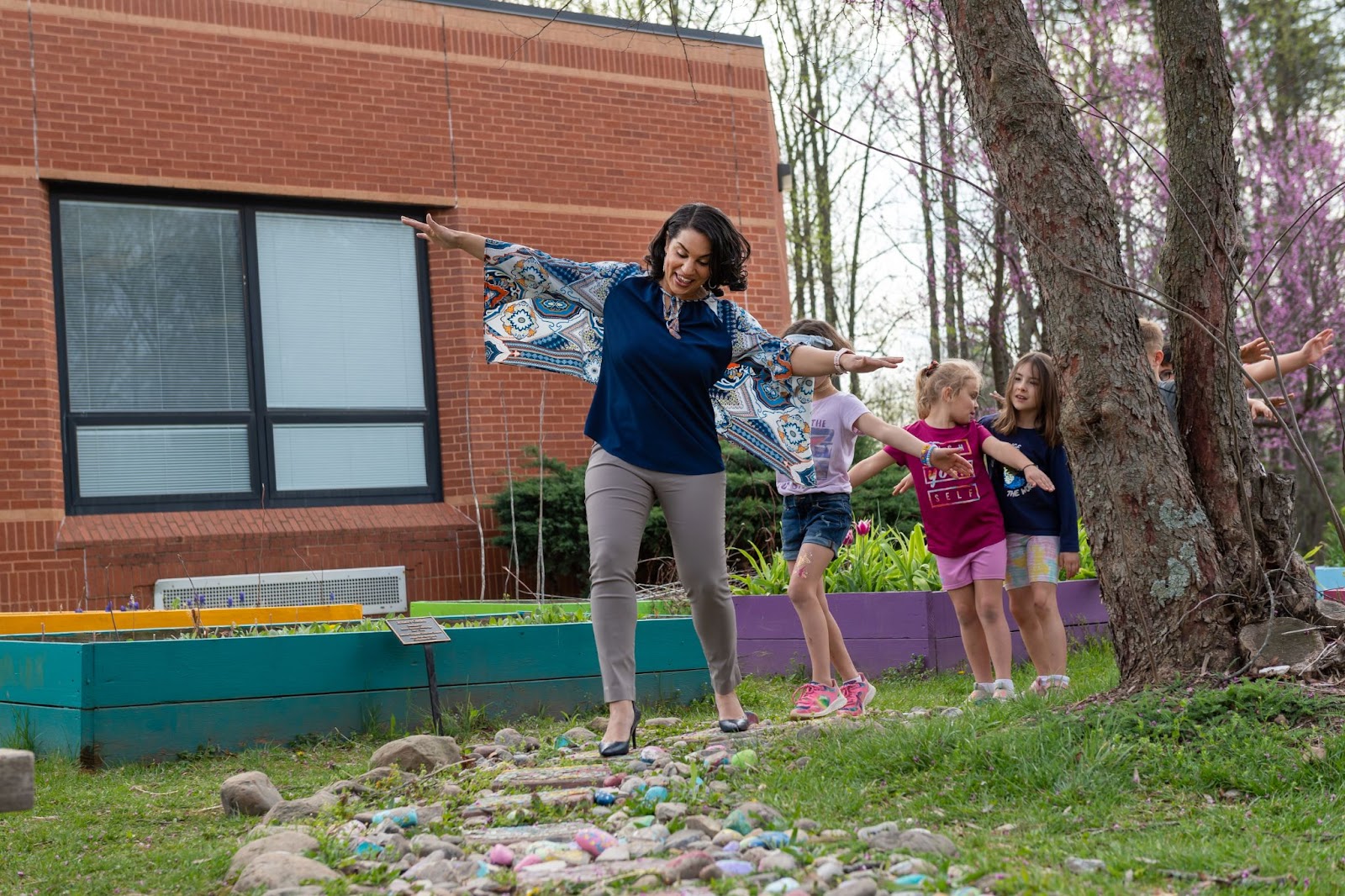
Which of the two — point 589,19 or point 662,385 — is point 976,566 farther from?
point 589,19

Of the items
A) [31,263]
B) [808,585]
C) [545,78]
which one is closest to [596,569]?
[808,585]

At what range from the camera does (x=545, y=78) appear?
11992 mm

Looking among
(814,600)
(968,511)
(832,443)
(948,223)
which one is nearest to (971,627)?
(968,511)

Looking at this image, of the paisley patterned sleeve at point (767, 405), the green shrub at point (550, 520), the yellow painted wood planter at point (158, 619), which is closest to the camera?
the paisley patterned sleeve at point (767, 405)

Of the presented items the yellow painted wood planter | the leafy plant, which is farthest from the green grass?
the leafy plant

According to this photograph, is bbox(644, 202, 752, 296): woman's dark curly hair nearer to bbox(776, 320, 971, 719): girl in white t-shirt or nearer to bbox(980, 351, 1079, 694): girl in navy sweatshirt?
bbox(776, 320, 971, 719): girl in white t-shirt

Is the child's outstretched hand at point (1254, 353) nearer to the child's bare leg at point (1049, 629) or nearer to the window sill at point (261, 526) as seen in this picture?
the child's bare leg at point (1049, 629)

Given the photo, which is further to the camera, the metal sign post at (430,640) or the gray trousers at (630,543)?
the metal sign post at (430,640)

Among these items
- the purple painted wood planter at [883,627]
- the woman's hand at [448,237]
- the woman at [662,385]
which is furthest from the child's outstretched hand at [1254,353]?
the woman's hand at [448,237]

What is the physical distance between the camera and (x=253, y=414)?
1075cm

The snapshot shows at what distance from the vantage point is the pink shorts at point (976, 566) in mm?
6195

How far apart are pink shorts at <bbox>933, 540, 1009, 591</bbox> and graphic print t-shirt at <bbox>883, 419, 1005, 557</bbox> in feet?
0.08

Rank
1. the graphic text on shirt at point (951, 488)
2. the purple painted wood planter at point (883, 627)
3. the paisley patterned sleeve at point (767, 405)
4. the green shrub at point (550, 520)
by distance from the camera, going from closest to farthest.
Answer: the paisley patterned sleeve at point (767, 405) < the graphic text on shirt at point (951, 488) < the purple painted wood planter at point (883, 627) < the green shrub at point (550, 520)

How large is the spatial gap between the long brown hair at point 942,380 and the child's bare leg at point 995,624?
0.93 metres
